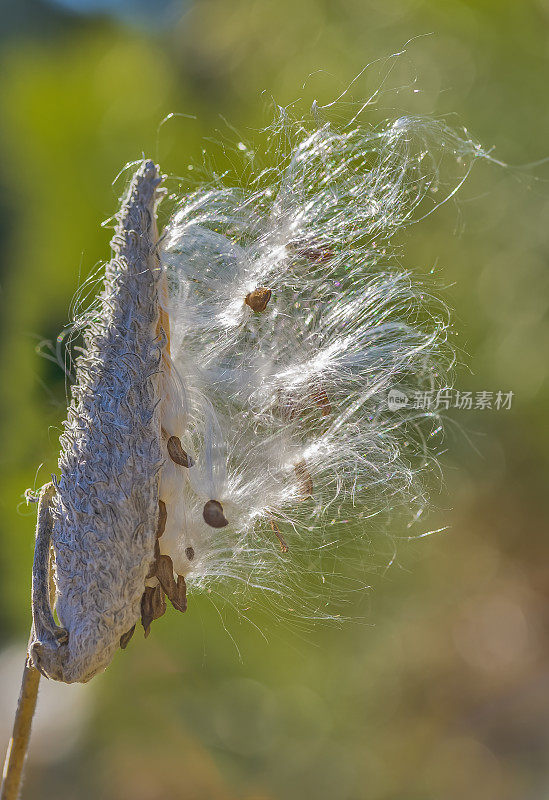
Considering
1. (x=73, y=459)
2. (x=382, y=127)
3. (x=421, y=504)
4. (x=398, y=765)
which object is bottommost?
(x=398, y=765)

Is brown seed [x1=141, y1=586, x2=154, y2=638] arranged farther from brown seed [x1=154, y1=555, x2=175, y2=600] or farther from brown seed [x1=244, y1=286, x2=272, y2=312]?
brown seed [x1=244, y1=286, x2=272, y2=312]

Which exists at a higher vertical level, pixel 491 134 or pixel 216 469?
pixel 491 134

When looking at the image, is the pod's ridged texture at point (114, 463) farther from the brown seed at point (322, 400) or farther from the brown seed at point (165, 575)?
the brown seed at point (322, 400)

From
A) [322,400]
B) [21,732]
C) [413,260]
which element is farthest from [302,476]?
[413,260]

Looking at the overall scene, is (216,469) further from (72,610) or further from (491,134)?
(491,134)

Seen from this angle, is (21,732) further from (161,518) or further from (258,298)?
(258,298)

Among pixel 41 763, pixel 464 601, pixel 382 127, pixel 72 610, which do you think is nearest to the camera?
pixel 72 610

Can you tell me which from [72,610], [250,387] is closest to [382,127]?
[250,387]

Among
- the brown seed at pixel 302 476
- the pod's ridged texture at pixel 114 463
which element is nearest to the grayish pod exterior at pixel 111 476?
the pod's ridged texture at pixel 114 463
